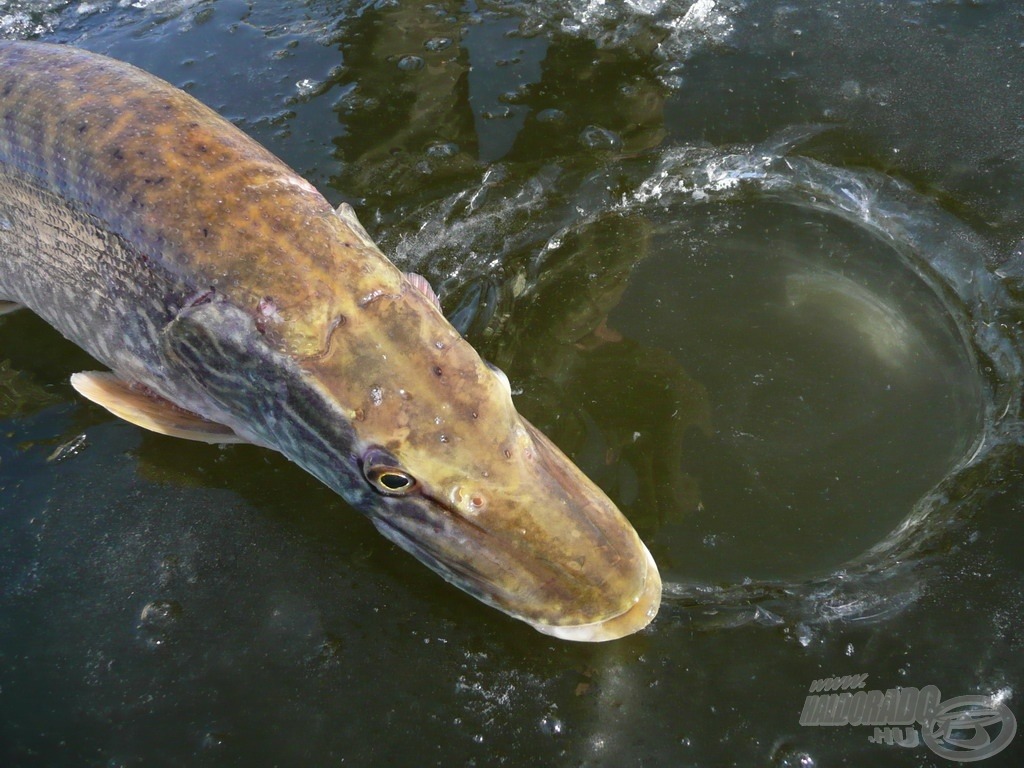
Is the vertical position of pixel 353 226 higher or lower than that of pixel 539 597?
higher

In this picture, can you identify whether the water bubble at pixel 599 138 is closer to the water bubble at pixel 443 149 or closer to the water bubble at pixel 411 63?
the water bubble at pixel 443 149

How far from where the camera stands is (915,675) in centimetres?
222

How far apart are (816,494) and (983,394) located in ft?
2.65

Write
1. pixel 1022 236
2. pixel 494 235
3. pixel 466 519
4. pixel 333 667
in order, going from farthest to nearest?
1. pixel 494 235
2. pixel 1022 236
3. pixel 333 667
4. pixel 466 519

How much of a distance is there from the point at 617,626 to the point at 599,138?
2.72m

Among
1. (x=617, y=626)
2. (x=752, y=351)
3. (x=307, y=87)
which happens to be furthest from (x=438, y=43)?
(x=617, y=626)

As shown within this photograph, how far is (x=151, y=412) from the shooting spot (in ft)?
9.12

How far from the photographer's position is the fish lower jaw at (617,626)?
2.14m

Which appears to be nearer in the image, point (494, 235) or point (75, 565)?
point (75, 565)

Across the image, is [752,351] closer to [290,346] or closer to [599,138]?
[599,138]

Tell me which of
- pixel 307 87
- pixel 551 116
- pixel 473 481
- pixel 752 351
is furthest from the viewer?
pixel 307 87

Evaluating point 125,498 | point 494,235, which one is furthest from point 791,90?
point 125,498

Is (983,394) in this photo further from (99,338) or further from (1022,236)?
(99,338)

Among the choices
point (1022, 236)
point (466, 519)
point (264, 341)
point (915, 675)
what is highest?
point (264, 341)
